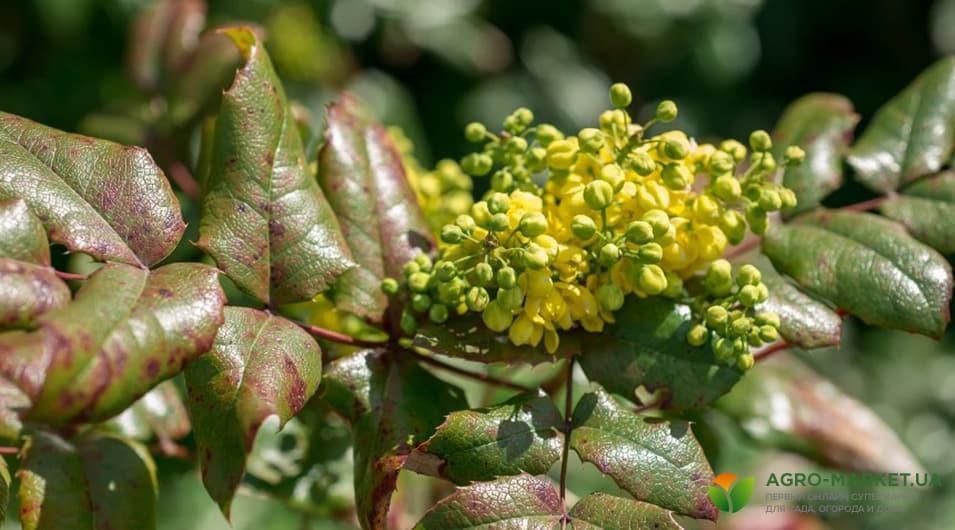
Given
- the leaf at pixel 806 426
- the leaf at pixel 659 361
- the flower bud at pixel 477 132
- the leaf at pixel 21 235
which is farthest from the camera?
the leaf at pixel 806 426

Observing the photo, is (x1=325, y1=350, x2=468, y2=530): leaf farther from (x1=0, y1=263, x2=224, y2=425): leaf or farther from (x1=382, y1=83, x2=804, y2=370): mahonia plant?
(x1=0, y1=263, x2=224, y2=425): leaf

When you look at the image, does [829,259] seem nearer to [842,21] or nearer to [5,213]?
[5,213]

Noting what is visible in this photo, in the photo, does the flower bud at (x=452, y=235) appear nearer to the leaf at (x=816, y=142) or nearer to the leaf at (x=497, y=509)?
the leaf at (x=497, y=509)

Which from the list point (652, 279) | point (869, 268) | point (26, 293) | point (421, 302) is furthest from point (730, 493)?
point (26, 293)

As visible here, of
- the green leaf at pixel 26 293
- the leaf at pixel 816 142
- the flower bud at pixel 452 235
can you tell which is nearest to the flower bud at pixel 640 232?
the flower bud at pixel 452 235

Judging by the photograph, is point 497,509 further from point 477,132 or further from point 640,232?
point 477,132

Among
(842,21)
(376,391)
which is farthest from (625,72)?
(376,391)

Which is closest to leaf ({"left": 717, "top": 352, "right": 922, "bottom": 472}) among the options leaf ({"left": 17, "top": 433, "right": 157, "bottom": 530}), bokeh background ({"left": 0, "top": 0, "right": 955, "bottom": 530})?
bokeh background ({"left": 0, "top": 0, "right": 955, "bottom": 530})
